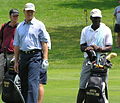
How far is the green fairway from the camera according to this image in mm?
15383

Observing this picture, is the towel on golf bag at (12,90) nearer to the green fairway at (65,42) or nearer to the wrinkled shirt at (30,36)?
the wrinkled shirt at (30,36)

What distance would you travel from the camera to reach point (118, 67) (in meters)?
21.1

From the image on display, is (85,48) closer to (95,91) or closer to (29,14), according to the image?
(95,91)

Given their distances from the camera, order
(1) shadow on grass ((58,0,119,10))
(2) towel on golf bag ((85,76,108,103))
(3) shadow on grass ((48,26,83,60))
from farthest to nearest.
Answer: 1. (1) shadow on grass ((58,0,119,10))
2. (3) shadow on grass ((48,26,83,60))
3. (2) towel on golf bag ((85,76,108,103))

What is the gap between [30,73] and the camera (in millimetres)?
11703

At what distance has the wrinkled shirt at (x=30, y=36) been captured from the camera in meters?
11.8

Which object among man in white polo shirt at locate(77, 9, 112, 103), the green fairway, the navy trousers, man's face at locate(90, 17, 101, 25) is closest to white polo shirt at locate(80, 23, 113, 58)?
man in white polo shirt at locate(77, 9, 112, 103)

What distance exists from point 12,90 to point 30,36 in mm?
1173

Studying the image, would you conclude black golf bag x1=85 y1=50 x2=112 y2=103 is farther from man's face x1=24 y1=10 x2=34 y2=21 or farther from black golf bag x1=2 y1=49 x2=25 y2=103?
black golf bag x1=2 y1=49 x2=25 y2=103

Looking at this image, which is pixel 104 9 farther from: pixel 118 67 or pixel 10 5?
pixel 118 67

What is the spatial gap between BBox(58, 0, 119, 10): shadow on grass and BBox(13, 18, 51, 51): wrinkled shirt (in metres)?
32.0

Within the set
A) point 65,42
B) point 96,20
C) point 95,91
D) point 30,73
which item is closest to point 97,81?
point 95,91

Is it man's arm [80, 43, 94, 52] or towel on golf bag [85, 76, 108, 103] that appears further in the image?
man's arm [80, 43, 94, 52]

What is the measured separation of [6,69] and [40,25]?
2144mm
